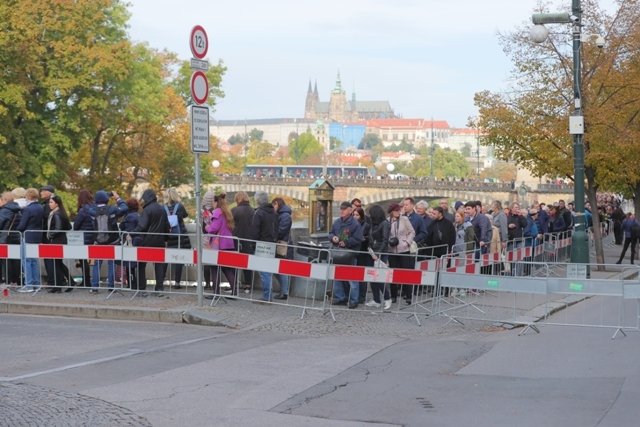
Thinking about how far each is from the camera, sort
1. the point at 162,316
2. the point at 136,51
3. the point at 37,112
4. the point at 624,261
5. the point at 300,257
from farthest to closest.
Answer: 1. the point at 136,51
2. the point at 37,112
3. the point at 624,261
4. the point at 300,257
5. the point at 162,316

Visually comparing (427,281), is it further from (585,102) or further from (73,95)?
(73,95)

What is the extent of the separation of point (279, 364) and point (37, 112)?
36.9 m

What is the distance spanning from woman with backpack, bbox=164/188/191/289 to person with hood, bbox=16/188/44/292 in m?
2.02

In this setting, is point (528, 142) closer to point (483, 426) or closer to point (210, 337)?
point (210, 337)

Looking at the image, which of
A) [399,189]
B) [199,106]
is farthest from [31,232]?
[399,189]

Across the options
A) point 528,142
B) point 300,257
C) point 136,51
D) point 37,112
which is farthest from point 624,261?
point 136,51

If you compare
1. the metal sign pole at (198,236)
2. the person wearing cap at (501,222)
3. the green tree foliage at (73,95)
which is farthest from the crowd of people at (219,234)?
the green tree foliage at (73,95)

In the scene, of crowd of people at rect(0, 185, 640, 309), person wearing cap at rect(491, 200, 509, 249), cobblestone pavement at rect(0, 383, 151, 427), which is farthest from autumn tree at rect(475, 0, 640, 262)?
cobblestone pavement at rect(0, 383, 151, 427)

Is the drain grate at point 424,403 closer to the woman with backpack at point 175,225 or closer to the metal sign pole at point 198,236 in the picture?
the metal sign pole at point 198,236

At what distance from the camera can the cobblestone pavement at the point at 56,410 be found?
8742 millimetres

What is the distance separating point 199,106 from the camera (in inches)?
625

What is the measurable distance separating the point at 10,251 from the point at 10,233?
1.69 ft

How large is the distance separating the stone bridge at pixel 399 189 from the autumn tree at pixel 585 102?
72.5 meters

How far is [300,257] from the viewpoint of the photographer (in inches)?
739
